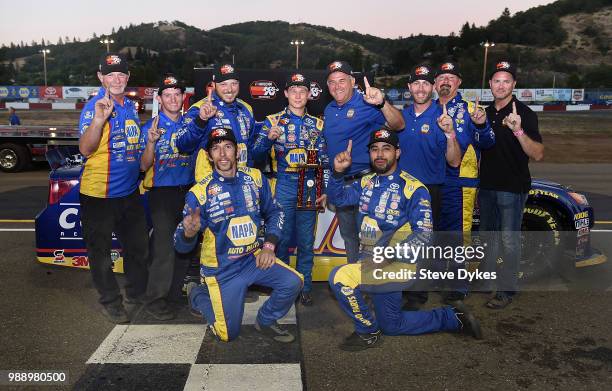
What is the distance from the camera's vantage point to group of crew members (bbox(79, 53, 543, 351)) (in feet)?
13.0

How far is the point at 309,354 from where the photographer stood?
3.82 metres

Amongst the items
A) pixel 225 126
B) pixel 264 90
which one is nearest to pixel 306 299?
pixel 225 126

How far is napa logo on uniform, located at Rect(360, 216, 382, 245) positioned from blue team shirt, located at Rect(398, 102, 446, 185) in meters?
0.74

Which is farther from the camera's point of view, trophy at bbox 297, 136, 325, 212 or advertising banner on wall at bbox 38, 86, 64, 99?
advertising banner on wall at bbox 38, 86, 64, 99

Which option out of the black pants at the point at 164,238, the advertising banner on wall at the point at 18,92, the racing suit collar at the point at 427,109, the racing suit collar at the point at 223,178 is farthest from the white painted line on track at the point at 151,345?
the advertising banner on wall at the point at 18,92

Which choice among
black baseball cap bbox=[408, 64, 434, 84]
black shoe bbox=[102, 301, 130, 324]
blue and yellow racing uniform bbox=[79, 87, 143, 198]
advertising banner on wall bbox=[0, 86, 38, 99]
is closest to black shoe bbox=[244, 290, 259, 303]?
black shoe bbox=[102, 301, 130, 324]

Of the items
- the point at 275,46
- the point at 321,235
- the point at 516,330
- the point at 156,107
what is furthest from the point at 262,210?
the point at 275,46

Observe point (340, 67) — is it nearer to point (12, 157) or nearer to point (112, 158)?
point (112, 158)

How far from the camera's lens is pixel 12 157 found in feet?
42.1

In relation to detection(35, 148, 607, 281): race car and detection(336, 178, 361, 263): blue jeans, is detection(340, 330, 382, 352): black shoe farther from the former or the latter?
detection(35, 148, 607, 281): race car

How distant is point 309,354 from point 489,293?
212 centimetres

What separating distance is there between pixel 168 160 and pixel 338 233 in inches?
65.7

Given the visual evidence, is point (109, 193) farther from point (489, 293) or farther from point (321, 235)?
point (489, 293)

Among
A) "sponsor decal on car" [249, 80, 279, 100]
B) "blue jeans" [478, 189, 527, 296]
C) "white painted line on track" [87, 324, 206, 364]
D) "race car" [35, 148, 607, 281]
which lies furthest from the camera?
"sponsor decal on car" [249, 80, 279, 100]
